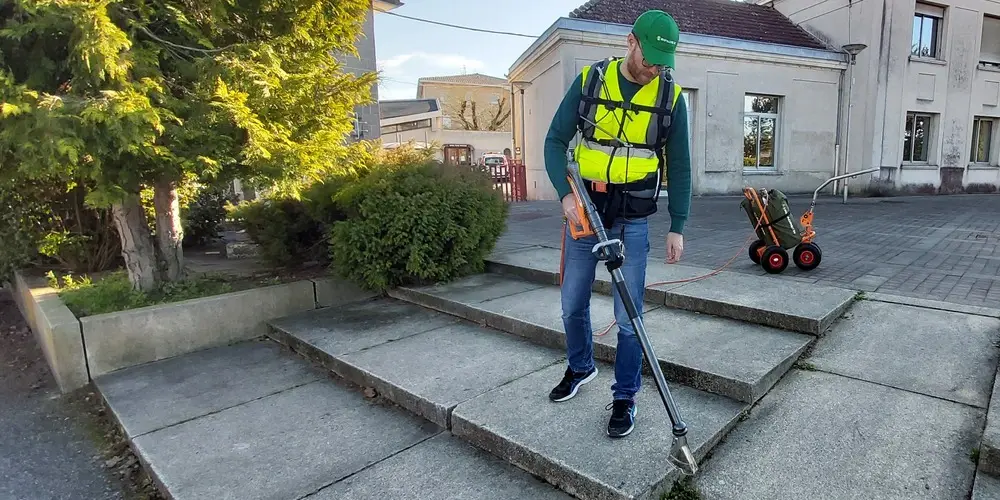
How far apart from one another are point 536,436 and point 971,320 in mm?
3021

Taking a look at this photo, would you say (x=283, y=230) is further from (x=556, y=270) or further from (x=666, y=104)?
(x=666, y=104)

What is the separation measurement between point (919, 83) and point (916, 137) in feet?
5.21

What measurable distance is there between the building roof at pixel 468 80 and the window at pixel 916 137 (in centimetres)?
2971

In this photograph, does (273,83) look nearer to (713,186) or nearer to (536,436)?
(536,436)

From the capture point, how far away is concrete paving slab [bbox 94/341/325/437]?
3.26 m

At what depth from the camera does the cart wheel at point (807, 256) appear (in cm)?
495

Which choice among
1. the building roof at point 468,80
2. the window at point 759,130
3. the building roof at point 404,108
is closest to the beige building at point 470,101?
the building roof at point 468,80

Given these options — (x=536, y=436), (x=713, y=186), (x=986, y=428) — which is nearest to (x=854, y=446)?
(x=986, y=428)

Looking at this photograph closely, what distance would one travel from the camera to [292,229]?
5500mm

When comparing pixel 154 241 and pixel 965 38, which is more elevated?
pixel 965 38

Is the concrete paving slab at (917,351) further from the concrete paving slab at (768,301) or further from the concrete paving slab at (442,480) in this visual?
the concrete paving slab at (442,480)

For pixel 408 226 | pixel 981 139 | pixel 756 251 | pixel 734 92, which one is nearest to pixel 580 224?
pixel 408 226

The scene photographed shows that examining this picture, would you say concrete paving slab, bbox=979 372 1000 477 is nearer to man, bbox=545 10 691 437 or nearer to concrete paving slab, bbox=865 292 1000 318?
man, bbox=545 10 691 437

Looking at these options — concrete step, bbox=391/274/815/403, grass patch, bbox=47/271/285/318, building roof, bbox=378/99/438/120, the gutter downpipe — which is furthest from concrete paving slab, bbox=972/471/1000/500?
building roof, bbox=378/99/438/120
